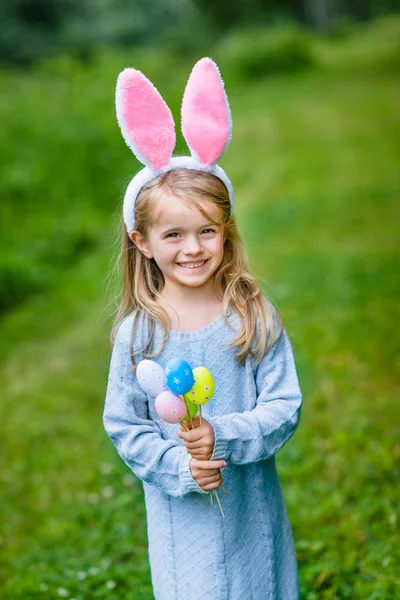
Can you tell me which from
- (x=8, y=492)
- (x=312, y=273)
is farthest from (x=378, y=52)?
(x=8, y=492)

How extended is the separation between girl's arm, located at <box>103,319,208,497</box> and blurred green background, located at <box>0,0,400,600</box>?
41 centimetres

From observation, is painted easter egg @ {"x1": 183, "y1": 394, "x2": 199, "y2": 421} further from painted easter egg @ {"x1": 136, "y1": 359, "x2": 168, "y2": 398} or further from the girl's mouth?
the girl's mouth

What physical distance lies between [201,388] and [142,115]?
2.46ft

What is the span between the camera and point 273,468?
2.38m

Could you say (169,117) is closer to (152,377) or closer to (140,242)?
(140,242)

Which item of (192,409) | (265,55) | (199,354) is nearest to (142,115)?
(199,354)

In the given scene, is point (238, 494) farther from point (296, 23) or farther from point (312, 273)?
point (296, 23)

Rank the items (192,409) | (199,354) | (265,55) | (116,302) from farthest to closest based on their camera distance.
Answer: (265,55) < (116,302) < (199,354) < (192,409)

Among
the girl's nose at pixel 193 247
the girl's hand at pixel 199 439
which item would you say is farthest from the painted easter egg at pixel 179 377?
the girl's nose at pixel 193 247

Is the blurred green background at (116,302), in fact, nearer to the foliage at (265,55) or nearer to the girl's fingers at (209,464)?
the girl's fingers at (209,464)

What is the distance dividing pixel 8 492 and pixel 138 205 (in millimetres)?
2588

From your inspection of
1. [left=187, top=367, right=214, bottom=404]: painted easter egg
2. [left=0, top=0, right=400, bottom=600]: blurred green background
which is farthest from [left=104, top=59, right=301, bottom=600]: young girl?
[left=0, top=0, right=400, bottom=600]: blurred green background

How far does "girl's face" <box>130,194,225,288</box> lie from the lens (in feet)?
7.07

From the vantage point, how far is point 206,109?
7.10ft
